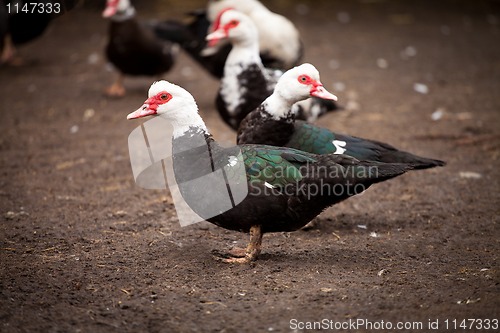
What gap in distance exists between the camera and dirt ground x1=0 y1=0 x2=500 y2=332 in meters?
3.09

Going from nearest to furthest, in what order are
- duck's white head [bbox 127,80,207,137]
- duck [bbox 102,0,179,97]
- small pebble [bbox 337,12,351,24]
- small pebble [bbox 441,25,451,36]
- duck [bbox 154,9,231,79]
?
duck's white head [bbox 127,80,207,137], duck [bbox 154,9,231,79], duck [bbox 102,0,179,97], small pebble [bbox 441,25,451,36], small pebble [bbox 337,12,351,24]

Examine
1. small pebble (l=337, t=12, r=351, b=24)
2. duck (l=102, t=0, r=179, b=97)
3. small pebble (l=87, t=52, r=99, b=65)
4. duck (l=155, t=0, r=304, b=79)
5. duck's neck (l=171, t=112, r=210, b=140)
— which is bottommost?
small pebble (l=87, t=52, r=99, b=65)

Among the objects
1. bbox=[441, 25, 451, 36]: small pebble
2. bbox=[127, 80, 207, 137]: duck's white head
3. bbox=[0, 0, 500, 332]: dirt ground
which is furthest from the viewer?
bbox=[441, 25, 451, 36]: small pebble

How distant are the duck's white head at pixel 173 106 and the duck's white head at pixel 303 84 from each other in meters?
0.70

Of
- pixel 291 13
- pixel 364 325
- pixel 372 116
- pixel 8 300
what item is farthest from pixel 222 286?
pixel 291 13

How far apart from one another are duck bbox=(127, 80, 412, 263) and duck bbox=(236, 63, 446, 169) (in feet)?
1.71

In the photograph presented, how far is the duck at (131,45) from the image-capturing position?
6.89 m

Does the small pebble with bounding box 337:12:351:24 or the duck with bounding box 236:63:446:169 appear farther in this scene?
the small pebble with bounding box 337:12:351:24

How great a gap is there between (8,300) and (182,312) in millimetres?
844

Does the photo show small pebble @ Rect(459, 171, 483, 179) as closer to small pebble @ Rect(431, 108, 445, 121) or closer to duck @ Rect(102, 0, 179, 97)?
small pebble @ Rect(431, 108, 445, 121)

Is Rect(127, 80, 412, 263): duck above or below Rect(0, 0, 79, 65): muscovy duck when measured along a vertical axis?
above

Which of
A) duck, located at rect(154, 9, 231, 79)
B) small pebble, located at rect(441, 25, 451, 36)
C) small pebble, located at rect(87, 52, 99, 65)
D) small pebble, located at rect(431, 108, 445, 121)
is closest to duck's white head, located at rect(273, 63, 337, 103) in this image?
duck, located at rect(154, 9, 231, 79)

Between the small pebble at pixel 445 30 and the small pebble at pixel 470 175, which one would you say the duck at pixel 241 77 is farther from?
the small pebble at pixel 445 30

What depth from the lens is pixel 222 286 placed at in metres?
3.34
